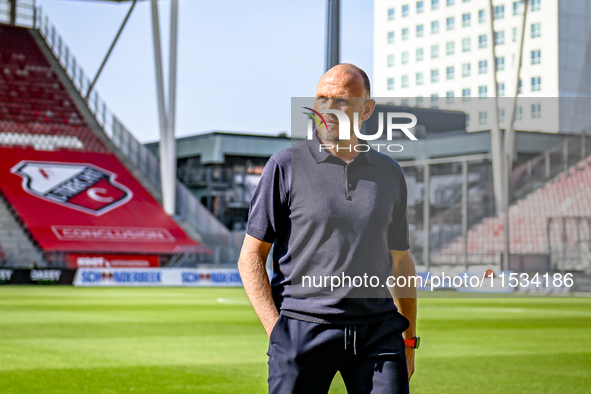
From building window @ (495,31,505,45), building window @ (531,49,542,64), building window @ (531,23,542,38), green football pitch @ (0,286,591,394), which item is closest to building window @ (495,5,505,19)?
building window @ (495,31,505,45)

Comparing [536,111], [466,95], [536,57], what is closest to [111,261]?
[466,95]

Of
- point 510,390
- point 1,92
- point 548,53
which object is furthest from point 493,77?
point 1,92

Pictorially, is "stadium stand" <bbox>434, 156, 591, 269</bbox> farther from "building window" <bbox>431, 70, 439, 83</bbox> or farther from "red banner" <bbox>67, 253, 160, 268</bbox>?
"red banner" <bbox>67, 253, 160, 268</bbox>

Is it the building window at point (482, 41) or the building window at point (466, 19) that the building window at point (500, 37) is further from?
the building window at point (466, 19)

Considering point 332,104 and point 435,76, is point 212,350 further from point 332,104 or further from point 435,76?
point 435,76

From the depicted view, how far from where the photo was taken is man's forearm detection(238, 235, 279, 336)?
3.09 meters

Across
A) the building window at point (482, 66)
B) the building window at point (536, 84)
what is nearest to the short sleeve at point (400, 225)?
the building window at point (482, 66)

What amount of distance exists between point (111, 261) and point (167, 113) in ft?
28.7

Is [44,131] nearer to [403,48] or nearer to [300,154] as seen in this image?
[403,48]

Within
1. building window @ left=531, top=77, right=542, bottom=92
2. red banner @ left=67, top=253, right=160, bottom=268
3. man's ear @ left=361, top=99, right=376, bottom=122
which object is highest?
building window @ left=531, top=77, right=542, bottom=92

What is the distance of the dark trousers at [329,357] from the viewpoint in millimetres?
3037

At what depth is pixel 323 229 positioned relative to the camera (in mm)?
3014

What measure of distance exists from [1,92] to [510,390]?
40.4 meters

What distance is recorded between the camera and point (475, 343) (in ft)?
43.7
